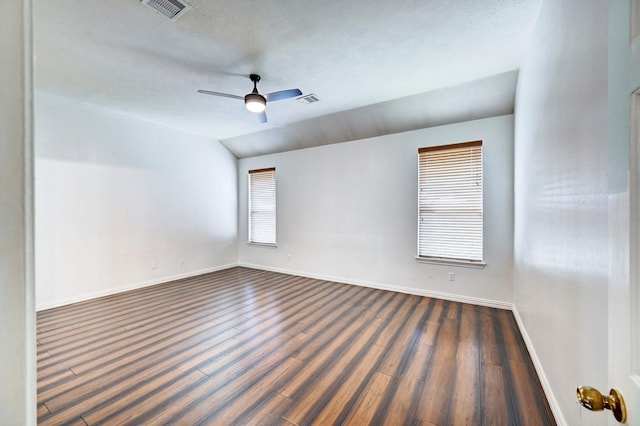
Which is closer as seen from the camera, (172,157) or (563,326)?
(563,326)

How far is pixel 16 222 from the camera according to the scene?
53cm

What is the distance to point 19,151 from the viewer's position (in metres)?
0.54

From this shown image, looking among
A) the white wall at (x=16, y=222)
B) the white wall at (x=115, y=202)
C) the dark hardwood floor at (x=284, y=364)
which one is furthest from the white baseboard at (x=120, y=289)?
the white wall at (x=16, y=222)

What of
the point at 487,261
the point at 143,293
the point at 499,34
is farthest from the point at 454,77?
the point at 143,293

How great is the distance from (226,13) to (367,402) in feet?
10.3

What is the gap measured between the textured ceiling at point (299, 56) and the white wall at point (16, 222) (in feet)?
6.39

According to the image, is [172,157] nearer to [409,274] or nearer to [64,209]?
[64,209]

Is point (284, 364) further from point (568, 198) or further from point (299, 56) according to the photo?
point (299, 56)

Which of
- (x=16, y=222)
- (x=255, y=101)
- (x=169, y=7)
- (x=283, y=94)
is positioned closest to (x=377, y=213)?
(x=283, y=94)

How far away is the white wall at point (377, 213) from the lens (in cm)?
352

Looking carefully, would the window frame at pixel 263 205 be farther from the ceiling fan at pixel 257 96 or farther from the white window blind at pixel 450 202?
the white window blind at pixel 450 202

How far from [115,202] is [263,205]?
270 centimetres

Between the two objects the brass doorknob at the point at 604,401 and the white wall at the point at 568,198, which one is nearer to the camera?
the brass doorknob at the point at 604,401

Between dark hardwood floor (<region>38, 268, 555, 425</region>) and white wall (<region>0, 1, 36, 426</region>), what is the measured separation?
4.84ft
